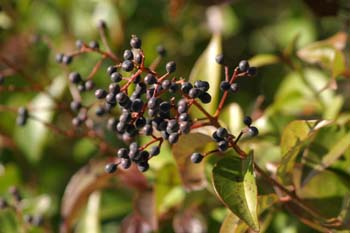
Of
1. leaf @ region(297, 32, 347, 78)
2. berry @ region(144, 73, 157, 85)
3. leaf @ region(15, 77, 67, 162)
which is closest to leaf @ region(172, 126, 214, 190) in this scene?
berry @ region(144, 73, 157, 85)

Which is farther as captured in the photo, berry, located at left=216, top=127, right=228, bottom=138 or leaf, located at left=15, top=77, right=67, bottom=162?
leaf, located at left=15, top=77, right=67, bottom=162

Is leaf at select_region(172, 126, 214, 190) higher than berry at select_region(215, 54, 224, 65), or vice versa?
berry at select_region(215, 54, 224, 65)

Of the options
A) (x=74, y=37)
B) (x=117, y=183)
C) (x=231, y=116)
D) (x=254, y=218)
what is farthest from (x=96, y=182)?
(x=74, y=37)

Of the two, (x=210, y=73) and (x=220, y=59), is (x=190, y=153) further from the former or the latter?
(x=210, y=73)

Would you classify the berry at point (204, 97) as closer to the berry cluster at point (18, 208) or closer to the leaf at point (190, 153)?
the leaf at point (190, 153)

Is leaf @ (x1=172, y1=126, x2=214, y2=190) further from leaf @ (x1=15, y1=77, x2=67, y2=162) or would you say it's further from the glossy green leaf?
leaf @ (x1=15, y1=77, x2=67, y2=162)

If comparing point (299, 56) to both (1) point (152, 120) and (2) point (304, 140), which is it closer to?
(2) point (304, 140)

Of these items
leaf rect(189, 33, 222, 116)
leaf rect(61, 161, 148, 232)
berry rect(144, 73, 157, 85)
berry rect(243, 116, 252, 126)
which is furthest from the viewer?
leaf rect(61, 161, 148, 232)
